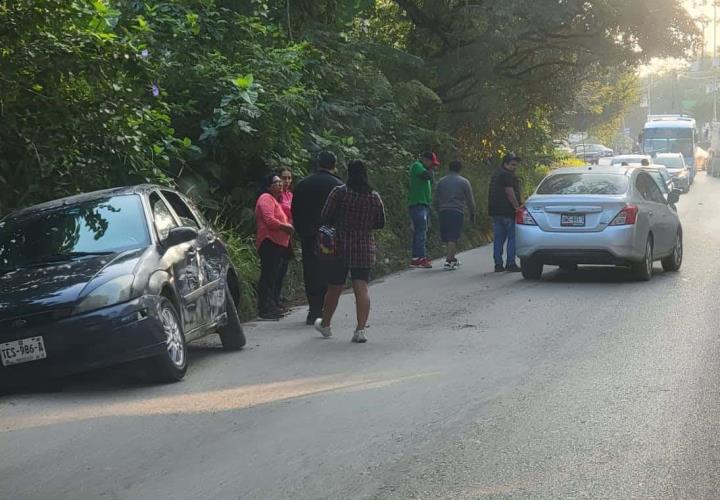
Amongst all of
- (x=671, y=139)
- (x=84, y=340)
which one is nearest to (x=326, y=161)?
(x=84, y=340)

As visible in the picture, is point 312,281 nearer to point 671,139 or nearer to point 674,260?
point 674,260

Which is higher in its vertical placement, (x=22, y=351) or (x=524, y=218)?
(x=22, y=351)

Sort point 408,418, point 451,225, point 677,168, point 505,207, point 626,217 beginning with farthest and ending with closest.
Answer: point 677,168 < point 451,225 < point 505,207 < point 626,217 < point 408,418

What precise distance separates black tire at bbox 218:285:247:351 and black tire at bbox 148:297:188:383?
1398mm

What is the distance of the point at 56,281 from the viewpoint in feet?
29.1

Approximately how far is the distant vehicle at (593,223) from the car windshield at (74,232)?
751 centimetres

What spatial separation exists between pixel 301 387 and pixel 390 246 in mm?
12131

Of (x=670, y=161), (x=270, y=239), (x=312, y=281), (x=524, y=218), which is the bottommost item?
(x=670, y=161)

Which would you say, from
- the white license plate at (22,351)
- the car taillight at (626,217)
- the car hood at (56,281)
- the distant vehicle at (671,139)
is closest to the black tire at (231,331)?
the car hood at (56,281)

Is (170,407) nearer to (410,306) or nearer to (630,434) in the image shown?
(630,434)

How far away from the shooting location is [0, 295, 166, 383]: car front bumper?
337 inches

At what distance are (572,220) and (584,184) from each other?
32.6 inches

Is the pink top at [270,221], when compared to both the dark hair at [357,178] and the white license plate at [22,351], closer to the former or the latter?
the dark hair at [357,178]

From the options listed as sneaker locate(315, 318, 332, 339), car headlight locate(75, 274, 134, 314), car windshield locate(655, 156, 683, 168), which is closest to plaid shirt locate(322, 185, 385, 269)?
sneaker locate(315, 318, 332, 339)
